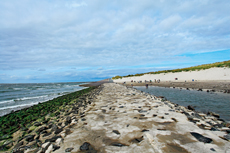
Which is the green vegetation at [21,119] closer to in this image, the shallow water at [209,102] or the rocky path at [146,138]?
the rocky path at [146,138]

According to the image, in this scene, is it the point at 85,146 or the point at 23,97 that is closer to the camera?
the point at 85,146

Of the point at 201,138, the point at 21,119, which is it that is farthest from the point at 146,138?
the point at 21,119

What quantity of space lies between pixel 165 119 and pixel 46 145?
4034 mm

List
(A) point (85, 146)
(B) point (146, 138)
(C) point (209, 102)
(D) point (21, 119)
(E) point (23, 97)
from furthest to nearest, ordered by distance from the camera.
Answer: (E) point (23, 97) < (C) point (209, 102) < (D) point (21, 119) < (B) point (146, 138) < (A) point (85, 146)

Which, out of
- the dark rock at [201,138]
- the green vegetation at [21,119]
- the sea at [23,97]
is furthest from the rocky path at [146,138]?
the sea at [23,97]

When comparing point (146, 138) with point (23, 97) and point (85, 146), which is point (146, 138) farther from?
point (23, 97)

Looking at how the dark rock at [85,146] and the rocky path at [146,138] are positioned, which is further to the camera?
the dark rock at [85,146]

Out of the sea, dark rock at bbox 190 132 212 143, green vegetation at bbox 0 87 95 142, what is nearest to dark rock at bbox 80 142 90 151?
dark rock at bbox 190 132 212 143

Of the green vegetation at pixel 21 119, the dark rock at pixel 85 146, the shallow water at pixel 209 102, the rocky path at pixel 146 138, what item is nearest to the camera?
the rocky path at pixel 146 138

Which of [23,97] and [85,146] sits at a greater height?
[85,146]

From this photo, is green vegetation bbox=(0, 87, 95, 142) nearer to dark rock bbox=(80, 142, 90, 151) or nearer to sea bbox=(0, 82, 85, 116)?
sea bbox=(0, 82, 85, 116)

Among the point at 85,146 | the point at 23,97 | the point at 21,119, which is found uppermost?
the point at 85,146

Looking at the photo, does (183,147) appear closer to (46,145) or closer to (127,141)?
(127,141)

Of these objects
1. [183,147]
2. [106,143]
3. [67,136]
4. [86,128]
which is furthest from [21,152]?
[183,147]
